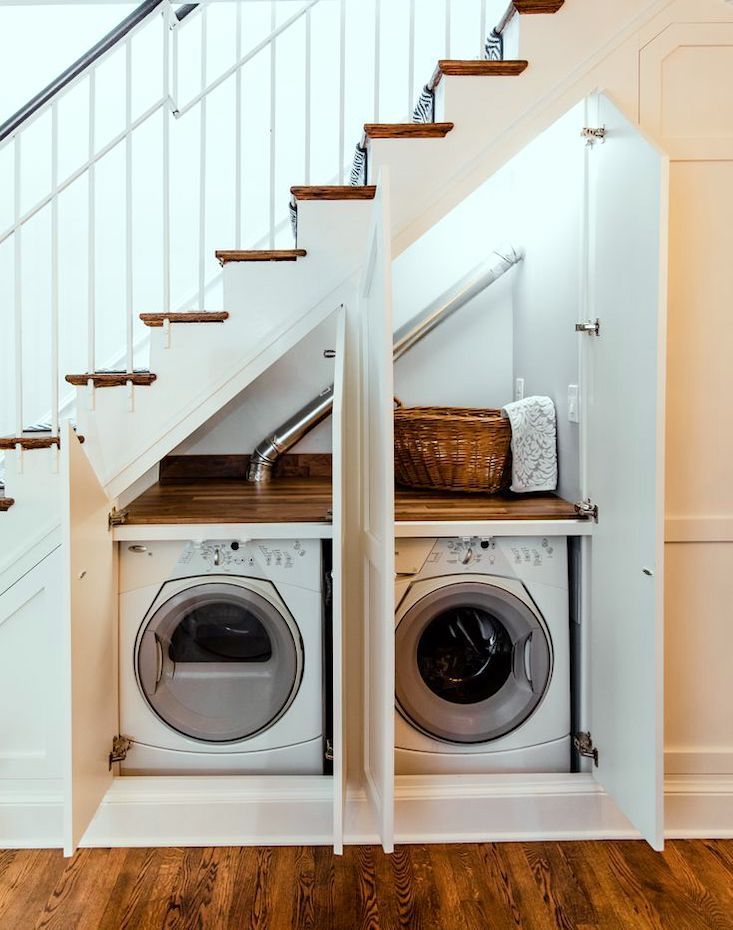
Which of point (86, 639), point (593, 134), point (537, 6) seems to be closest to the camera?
point (86, 639)

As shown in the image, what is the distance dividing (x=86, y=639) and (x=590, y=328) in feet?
5.06

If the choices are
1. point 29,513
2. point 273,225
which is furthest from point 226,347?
point 29,513

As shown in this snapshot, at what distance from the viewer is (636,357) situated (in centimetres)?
214

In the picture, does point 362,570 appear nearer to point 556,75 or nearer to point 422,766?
point 422,766

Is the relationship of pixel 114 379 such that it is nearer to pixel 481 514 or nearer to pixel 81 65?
pixel 81 65

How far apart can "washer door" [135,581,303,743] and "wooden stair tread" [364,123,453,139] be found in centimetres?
130

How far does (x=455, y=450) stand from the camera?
8.73 ft

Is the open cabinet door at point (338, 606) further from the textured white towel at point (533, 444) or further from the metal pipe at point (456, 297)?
the metal pipe at point (456, 297)

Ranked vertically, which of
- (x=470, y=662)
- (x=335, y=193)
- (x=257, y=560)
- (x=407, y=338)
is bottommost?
(x=470, y=662)

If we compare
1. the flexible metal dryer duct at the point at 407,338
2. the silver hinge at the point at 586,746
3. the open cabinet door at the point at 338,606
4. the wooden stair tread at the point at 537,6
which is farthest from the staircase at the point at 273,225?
the silver hinge at the point at 586,746

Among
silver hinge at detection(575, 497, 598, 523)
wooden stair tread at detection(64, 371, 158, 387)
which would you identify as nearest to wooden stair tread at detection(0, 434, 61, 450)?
wooden stair tread at detection(64, 371, 158, 387)

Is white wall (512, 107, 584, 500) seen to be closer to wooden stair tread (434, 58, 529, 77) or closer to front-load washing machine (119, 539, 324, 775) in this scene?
wooden stair tread (434, 58, 529, 77)

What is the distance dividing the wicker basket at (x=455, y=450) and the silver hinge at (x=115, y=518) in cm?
86

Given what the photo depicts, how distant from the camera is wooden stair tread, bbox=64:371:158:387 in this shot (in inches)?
91.4
